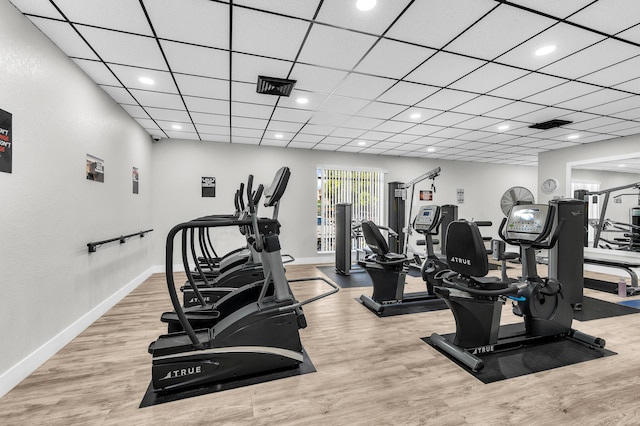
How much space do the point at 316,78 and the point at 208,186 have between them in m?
3.99

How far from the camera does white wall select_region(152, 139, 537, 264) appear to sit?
19.7 ft

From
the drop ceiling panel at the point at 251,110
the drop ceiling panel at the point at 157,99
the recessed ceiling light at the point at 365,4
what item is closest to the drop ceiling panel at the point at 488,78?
the recessed ceiling light at the point at 365,4

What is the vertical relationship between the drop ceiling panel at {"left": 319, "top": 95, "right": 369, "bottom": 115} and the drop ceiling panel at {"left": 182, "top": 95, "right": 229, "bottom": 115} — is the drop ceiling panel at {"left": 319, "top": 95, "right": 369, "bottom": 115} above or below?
above

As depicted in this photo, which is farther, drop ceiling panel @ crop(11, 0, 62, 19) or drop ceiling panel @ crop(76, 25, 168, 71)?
drop ceiling panel @ crop(76, 25, 168, 71)

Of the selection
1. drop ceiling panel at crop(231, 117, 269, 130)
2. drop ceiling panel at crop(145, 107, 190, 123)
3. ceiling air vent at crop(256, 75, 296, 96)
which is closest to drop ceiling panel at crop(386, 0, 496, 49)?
ceiling air vent at crop(256, 75, 296, 96)

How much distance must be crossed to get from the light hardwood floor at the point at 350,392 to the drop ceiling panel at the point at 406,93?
9.19ft

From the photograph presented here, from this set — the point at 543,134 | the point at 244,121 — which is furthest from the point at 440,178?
the point at 244,121

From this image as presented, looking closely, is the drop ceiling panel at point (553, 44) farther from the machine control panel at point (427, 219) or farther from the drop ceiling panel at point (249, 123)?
the drop ceiling panel at point (249, 123)

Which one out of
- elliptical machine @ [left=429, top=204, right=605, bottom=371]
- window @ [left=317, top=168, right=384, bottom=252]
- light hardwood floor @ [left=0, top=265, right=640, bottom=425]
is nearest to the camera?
light hardwood floor @ [left=0, top=265, right=640, bottom=425]

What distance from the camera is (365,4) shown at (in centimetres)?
204

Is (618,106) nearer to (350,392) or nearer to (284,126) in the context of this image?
(284,126)

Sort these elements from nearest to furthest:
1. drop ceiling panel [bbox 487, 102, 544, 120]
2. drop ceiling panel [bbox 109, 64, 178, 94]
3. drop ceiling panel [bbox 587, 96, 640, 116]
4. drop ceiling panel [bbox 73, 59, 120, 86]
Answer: drop ceiling panel [bbox 73, 59, 120, 86] → drop ceiling panel [bbox 109, 64, 178, 94] → drop ceiling panel [bbox 587, 96, 640, 116] → drop ceiling panel [bbox 487, 102, 544, 120]

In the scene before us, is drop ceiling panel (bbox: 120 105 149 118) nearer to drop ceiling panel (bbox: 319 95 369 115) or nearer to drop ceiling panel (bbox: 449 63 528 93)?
drop ceiling panel (bbox: 319 95 369 115)

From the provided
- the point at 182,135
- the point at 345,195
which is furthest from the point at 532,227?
the point at 182,135
